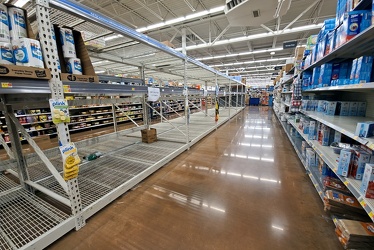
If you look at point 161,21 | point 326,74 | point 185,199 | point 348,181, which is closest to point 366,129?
point 348,181

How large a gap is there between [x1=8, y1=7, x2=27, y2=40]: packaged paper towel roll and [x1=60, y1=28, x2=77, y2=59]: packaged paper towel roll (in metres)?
0.27

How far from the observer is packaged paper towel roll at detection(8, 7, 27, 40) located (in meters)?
1.07

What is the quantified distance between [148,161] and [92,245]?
4.86 feet

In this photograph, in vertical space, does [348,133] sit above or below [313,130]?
above

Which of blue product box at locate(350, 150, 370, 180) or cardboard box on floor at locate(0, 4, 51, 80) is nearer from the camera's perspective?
cardboard box on floor at locate(0, 4, 51, 80)

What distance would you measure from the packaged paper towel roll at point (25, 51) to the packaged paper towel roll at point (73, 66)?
12.2 inches

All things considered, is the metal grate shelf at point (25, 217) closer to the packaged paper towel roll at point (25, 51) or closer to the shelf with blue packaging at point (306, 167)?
the packaged paper towel roll at point (25, 51)

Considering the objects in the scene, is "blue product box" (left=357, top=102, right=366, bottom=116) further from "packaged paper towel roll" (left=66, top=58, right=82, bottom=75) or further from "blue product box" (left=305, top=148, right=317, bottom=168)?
"packaged paper towel roll" (left=66, top=58, right=82, bottom=75)

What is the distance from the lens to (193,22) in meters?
6.40

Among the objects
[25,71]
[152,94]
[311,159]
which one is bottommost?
[311,159]

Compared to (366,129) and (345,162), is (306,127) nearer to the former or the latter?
(345,162)

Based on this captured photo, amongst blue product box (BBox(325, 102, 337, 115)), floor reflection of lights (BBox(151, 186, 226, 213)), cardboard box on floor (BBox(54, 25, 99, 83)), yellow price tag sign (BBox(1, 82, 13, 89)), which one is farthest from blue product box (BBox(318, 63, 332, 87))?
yellow price tag sign (BBox(1, 82, 13, 89))

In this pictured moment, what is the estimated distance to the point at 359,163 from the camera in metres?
1.22

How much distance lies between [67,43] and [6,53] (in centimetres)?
48
